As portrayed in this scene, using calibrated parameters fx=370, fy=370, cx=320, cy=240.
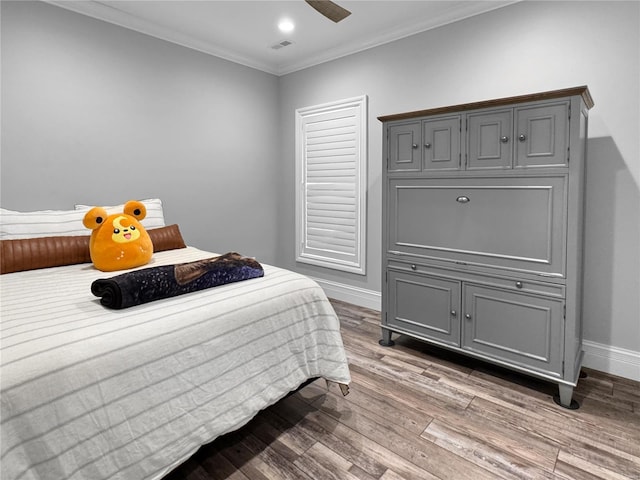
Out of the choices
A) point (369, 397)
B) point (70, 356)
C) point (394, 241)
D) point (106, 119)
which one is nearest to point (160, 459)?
point (70, 356)

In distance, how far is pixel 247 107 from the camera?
4.18m

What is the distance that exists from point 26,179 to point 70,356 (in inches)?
88.1

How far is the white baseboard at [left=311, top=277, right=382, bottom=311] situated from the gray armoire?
2.93 feet

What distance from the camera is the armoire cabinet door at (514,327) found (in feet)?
7.19


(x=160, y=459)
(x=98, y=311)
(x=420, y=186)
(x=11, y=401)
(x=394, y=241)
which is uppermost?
(x=420, y=186)

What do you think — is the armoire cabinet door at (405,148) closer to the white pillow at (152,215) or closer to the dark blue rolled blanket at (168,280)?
the dark blue rolled blanket at (168,280)

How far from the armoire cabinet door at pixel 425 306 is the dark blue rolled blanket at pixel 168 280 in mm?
1259

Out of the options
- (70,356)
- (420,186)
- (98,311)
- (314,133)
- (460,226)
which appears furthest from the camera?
(314,133)

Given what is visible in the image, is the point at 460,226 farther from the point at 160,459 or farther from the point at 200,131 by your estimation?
the point at 200,131

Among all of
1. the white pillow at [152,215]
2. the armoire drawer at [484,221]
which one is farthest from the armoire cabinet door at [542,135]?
the white pillow at [152,215]

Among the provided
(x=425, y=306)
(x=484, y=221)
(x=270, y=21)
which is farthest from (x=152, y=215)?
(x=484, y=221)

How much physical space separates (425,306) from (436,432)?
0.97 m

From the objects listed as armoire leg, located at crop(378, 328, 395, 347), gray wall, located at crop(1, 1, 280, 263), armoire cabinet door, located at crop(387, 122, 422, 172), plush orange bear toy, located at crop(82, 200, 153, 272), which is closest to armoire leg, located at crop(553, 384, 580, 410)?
armoire leg, located at crop(378, 328, 395, 347)

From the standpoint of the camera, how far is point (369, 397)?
226 centimetres
